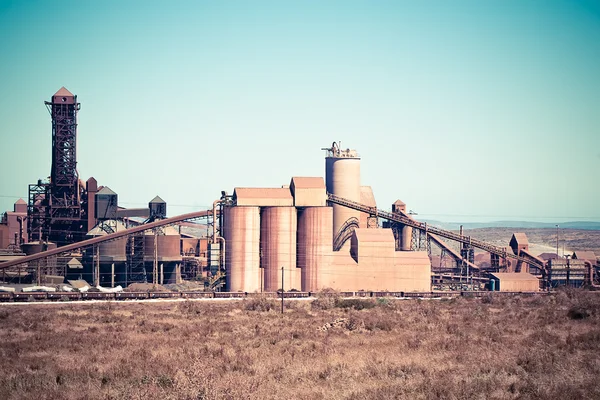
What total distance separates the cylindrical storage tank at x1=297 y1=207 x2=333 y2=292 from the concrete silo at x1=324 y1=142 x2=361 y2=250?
20.6 ft

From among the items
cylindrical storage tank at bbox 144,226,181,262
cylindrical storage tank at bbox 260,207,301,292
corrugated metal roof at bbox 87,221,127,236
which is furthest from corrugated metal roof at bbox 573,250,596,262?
corrugated metal roof at bbox 87,221,127,236

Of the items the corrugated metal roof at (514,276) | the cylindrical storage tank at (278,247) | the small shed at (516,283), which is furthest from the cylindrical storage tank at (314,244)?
the corrugated metal roof at (514,276)

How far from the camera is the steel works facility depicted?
213 ft

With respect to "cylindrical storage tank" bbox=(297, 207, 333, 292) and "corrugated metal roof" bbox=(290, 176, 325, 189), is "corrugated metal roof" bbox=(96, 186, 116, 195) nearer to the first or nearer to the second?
"corrugated metal roof" bbox=(290, 176, 325, 189)

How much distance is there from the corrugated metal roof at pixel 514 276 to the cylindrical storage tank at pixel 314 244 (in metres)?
17.4

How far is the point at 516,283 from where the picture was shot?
6738cm

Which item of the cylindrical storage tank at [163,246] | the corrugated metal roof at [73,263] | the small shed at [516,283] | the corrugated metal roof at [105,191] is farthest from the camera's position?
the corrugated metal roof at [105,191]

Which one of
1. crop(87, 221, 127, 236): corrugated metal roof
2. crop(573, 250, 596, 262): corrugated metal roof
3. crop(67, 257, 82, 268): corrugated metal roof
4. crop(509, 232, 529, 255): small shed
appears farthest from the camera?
crop(573, 250, 596, 262): corrugated metal roof

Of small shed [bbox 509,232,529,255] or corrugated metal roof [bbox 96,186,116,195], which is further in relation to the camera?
corrugated metal roof [bbox 96,186,116,195]

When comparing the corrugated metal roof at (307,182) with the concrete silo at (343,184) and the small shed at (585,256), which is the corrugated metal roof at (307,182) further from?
the small shed at (585,256)

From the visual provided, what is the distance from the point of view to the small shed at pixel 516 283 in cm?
6712

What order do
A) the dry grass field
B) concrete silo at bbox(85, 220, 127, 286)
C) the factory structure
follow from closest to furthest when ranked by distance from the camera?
the dry grass field
the factory structure
concrete silo at bbox(85, 220, 127, 286)

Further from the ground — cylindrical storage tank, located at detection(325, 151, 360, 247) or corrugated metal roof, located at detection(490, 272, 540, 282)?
cylindrical storage tank, located at detection(325, 151, 360, 247)

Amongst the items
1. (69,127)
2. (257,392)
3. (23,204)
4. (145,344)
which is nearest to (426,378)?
(257,392)
